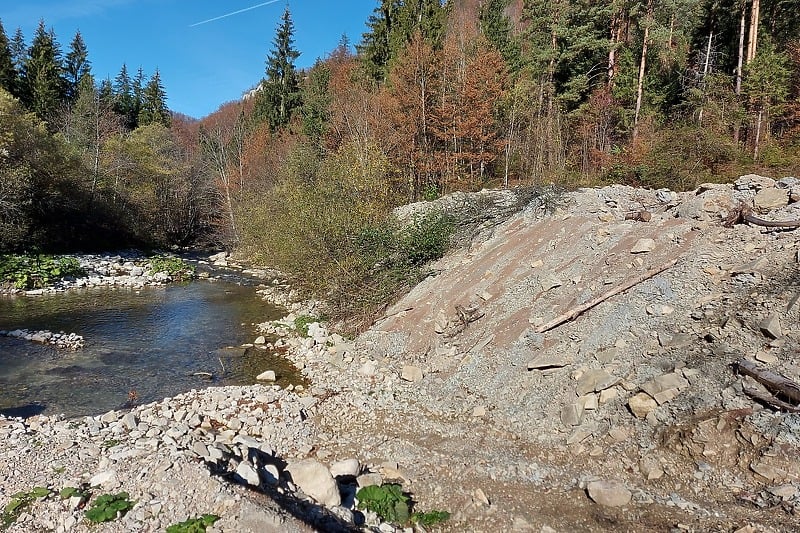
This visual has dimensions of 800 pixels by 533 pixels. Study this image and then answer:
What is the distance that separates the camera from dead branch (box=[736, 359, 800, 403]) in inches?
244

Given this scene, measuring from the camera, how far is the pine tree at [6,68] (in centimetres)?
4441

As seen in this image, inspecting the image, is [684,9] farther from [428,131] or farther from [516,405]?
[516,405]

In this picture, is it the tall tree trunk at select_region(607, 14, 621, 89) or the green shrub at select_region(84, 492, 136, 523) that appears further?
the tall tree trunk at select_region(607, 14, 621, 89)

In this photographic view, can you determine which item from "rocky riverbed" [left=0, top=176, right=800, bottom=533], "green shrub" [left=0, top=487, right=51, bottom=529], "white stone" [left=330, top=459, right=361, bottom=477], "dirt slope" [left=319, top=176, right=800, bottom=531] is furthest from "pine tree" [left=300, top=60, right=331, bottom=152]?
"green shrub" [left=0, top=487, right=51, bottom=529]

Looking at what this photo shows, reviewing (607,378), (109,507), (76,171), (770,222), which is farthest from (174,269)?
(770,222)

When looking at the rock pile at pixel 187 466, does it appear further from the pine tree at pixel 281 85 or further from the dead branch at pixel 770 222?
the pine tree at pixel 281 85

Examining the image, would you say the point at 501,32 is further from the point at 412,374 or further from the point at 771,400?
the point at 771,400

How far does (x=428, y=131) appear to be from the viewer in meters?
25.5

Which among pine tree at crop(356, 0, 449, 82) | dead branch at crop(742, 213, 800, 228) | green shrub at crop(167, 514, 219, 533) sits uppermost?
pine tree at crop(356, 0, 449, 82)

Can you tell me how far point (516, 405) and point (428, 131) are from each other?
19684mm

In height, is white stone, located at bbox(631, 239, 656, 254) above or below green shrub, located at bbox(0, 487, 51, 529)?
above

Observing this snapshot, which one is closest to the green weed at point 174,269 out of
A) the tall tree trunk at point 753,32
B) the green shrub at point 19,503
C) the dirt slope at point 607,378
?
the dirt slope at point 607,378

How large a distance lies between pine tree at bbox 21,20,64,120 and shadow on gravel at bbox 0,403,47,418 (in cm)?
4510

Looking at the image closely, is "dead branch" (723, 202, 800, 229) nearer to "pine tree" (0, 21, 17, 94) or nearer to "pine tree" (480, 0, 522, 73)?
"pine tree" (480, 0, 522, 73)
